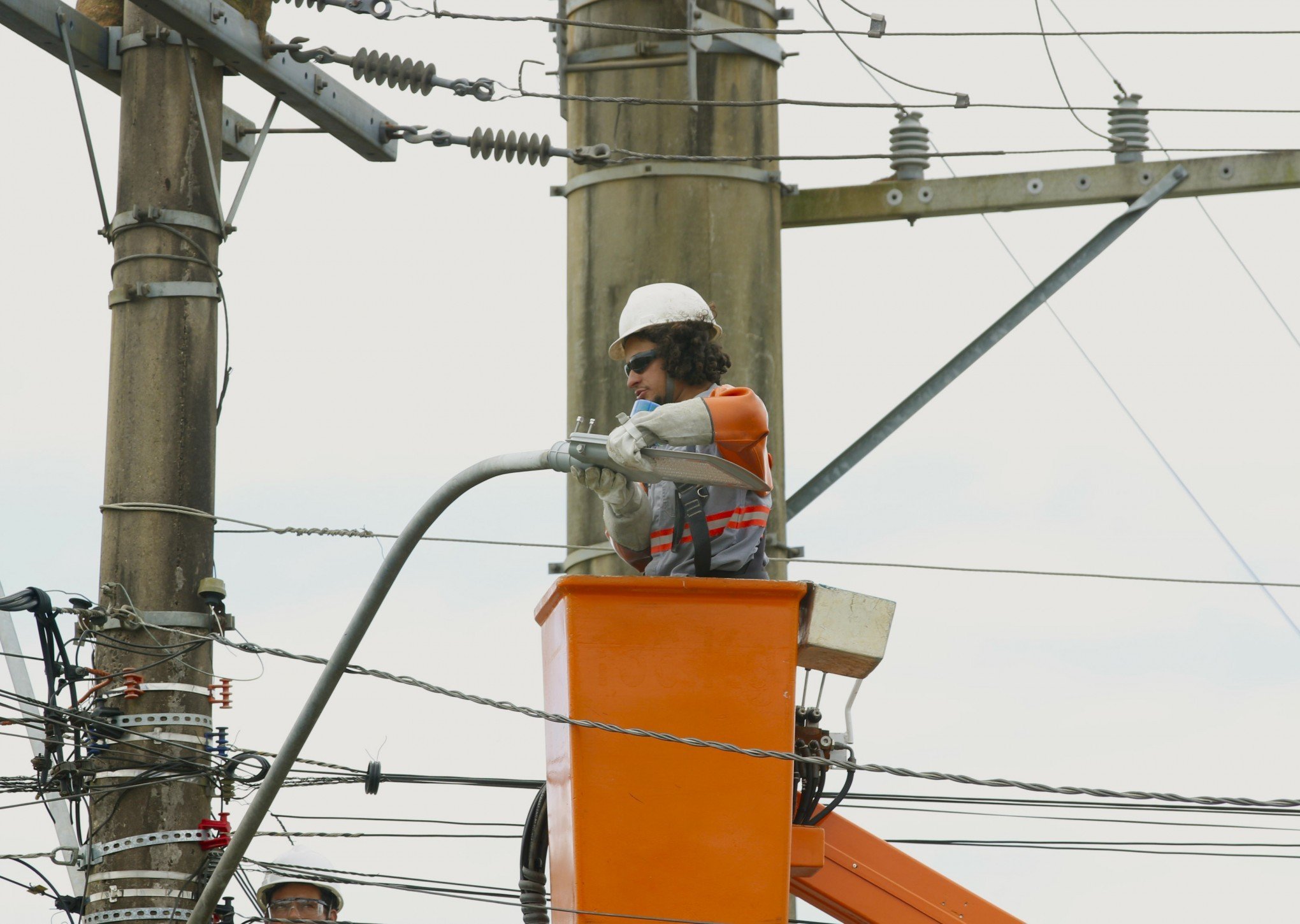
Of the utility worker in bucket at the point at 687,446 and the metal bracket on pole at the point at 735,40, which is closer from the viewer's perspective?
the utility worker in bucket at the point at 687,446

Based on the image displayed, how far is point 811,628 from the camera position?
6285 millimetres

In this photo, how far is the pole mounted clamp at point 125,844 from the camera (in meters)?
8.23

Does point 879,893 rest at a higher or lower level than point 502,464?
lower

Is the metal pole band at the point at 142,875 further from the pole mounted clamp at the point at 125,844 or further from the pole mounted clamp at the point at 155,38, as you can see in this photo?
the pole mounted clamp at the point at 155,38

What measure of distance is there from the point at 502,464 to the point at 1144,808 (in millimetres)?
3545

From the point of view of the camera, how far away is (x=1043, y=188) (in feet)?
36.2

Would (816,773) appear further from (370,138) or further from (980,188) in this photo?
(980,188)

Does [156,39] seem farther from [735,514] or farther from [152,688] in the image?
[735,514]

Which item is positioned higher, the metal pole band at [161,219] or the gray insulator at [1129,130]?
the gray insulator at [1129,130]

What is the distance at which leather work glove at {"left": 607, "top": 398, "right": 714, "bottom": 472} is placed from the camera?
5.66 meters

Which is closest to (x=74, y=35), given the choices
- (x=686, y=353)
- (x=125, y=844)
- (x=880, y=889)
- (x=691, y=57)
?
(x=691, y=57)

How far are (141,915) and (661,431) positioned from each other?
3600mm

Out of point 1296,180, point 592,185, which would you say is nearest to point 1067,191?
point 1296,180

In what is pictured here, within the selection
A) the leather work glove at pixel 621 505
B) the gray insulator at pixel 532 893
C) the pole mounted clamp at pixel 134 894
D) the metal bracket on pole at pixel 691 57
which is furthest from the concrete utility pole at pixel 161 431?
the leather work glove at pixel 621 505
